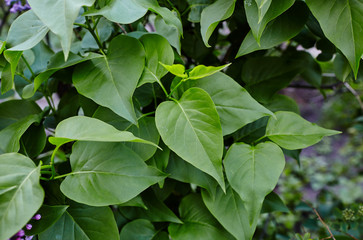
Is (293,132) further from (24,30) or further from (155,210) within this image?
(24,30)

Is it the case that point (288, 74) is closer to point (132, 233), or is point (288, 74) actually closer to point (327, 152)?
point (132, 233)

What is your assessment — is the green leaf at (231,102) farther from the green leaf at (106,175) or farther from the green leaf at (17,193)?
the green leaf at (17,193)

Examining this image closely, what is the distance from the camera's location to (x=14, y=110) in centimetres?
66

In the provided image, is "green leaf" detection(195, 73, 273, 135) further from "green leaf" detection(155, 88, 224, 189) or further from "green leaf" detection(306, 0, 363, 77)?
"green leaf" detection(306, 0, 363, 77)

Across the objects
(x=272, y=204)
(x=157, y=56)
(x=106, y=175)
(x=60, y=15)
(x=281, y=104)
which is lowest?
(x=272, y=204)

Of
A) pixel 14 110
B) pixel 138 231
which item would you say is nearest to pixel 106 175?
pixel 138 231

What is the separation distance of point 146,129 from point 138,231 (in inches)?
8.7

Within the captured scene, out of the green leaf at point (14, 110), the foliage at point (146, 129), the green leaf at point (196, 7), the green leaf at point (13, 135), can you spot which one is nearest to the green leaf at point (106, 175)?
the foliage at point (146, 129)

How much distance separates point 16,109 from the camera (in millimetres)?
661

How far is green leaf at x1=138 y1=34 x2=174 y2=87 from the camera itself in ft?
1.82

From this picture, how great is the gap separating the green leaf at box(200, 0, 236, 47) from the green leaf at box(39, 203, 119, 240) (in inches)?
13.6

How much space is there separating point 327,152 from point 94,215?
227 centimetres

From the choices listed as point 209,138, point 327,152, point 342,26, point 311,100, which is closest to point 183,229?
point 209,138

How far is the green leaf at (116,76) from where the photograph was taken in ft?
1.61
